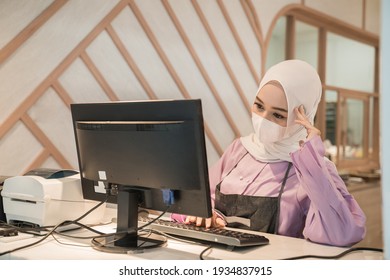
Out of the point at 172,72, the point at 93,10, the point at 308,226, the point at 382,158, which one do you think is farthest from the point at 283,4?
the point at 382,158

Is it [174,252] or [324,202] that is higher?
[324,202]

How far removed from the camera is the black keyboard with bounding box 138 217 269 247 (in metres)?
1.23

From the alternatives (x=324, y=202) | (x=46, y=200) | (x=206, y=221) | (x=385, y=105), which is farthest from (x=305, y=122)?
(x=46, y=200)

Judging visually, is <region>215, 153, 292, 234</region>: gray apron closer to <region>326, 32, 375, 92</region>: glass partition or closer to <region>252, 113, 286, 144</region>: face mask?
<region>252, 113, 286, 144</region>: face mask

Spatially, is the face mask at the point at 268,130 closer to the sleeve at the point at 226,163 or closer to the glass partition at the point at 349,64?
the sleeve at the point at 226,163

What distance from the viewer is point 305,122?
1.51 m

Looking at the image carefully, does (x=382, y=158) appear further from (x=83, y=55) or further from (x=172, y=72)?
(x=172, y=72)

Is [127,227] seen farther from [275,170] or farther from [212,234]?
[275,170]

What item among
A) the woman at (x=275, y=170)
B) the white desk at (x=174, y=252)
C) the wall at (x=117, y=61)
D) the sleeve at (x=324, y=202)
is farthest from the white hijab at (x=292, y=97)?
the wall at (x=117, y=61)

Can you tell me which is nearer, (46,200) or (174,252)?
→ (174,252)

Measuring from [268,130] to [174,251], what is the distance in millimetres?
593

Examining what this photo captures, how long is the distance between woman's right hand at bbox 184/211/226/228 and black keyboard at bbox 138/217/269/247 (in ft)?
0.09

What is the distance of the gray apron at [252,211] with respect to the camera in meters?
1.56

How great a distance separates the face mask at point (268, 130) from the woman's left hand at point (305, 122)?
75mm
